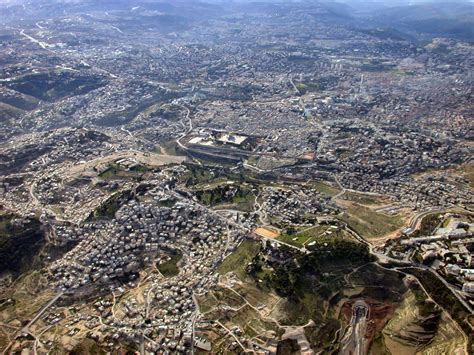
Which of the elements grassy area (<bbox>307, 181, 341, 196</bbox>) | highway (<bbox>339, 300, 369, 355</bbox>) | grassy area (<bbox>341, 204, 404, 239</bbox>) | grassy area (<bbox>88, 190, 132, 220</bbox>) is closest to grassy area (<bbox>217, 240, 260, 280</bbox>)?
highway (<bbox>339, 300, 369, 355</bbox>)

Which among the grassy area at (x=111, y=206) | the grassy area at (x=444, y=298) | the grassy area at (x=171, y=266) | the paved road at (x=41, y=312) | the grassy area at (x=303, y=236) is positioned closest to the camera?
the grassy area at (x=444, y=298)

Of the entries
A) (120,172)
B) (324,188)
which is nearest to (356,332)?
(324,188)

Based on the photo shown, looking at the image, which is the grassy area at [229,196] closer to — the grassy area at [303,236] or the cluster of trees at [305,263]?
the grassy area at [303,236]

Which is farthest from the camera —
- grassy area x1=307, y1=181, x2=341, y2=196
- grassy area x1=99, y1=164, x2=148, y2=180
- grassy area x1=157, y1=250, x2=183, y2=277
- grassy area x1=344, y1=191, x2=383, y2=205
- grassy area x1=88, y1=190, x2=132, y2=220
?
grassy area x1=99, y1=164, x2=148, y2=180

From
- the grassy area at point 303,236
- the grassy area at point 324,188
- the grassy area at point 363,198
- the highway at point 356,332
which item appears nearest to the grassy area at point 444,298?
the highway at point 356,332

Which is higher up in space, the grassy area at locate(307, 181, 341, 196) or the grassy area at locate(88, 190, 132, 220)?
the grassy area at locate(88, 190, 132, 220)

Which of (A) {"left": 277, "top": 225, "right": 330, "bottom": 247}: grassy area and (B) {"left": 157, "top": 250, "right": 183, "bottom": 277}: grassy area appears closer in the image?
(B) {"left": 157, "top": 250, "right": 183, "bottom": 277}: grassy area

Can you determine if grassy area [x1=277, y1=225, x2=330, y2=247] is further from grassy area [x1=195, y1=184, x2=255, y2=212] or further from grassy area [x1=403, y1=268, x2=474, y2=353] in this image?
grassy area [x1=403, y1=268, x2=474, y2=353]
